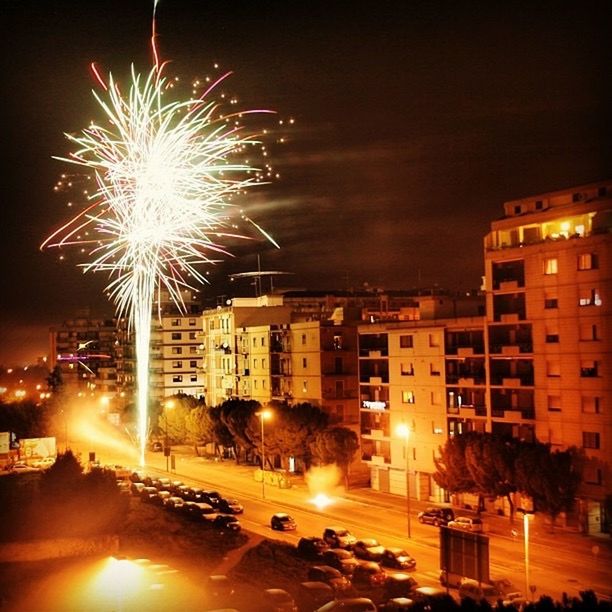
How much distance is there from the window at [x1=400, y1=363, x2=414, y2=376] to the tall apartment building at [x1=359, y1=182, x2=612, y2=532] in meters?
0.07

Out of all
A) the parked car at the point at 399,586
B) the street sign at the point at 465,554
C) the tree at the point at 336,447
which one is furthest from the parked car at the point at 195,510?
the street sign at the point at 465,554

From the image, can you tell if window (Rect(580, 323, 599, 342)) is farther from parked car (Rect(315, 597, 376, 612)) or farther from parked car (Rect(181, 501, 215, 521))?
parked car (Rect(315, 597, 376, 612))

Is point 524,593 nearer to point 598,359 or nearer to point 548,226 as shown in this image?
point 598,359

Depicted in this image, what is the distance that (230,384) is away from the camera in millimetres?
62938

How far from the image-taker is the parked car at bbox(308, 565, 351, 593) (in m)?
23.6

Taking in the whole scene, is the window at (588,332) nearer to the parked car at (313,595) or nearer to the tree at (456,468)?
the tree at (456,468)

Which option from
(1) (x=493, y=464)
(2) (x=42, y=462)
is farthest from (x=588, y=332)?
(2) (x=42, y=462)

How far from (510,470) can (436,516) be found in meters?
3.45

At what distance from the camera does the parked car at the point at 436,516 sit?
33719 mm

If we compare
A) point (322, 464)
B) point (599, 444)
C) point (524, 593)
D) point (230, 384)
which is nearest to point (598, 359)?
point (599, 444)

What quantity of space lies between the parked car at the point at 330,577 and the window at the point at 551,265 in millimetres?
15661

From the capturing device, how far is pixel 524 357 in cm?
3569

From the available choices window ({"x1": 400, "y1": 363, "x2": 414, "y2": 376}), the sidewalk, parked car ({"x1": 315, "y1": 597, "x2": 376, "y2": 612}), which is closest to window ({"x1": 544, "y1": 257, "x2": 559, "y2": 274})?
window ({"x1": 400, "y1": 363, "x2": 414, "y2": 376})

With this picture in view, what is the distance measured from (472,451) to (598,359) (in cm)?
579
